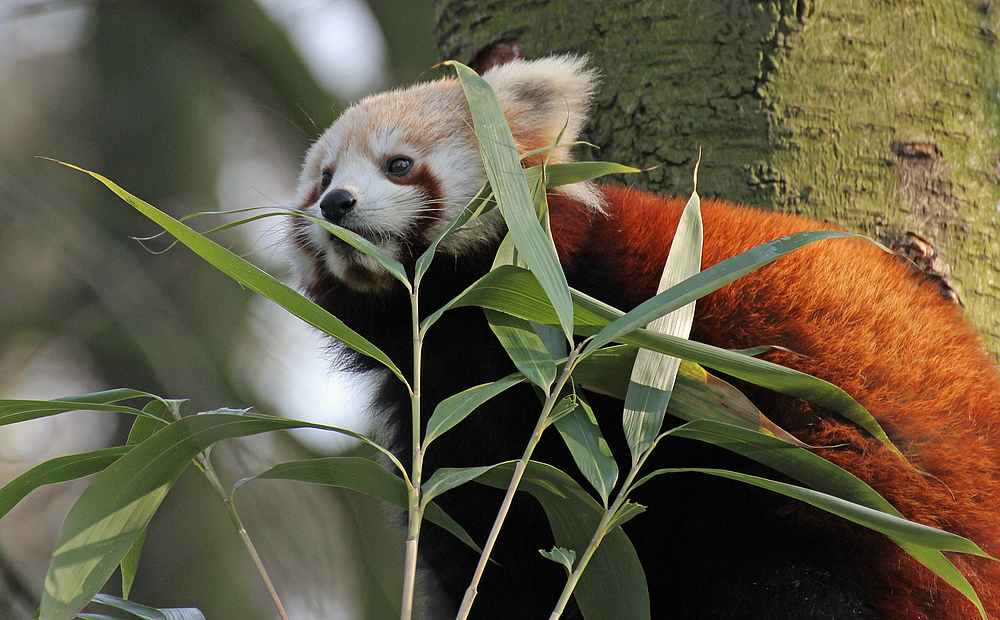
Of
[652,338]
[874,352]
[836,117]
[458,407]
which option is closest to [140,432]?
[458,407]

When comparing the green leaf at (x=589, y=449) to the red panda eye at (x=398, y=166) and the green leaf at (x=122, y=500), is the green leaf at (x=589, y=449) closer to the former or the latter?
the green leaf at (x=122, y=500)

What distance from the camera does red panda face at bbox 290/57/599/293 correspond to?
1834 mm

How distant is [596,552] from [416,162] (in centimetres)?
121

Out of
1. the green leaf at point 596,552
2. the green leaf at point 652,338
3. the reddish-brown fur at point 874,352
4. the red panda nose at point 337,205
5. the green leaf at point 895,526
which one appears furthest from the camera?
the red panda nose at point 337,205

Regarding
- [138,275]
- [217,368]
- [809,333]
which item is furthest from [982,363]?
[138,275]

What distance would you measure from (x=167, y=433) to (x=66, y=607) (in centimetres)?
21

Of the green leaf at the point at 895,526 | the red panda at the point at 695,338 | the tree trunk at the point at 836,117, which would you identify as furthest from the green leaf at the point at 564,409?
the tree trunk at the point at 836,117

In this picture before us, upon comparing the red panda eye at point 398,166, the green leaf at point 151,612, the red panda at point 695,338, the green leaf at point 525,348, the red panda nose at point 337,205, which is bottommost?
the red panda at point 695,338

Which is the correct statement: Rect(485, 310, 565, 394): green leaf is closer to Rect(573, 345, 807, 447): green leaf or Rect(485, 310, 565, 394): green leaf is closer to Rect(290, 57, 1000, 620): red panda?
Rect(573, 345, 807, 447): green leaf

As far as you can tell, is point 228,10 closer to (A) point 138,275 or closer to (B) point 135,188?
(B) point 135,188

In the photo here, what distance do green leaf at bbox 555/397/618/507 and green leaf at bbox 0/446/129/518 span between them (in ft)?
1.91

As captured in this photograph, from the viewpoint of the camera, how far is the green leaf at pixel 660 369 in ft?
3.26

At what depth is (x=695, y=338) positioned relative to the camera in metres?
1.61

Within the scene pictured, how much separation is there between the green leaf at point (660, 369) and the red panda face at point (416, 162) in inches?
29.8
